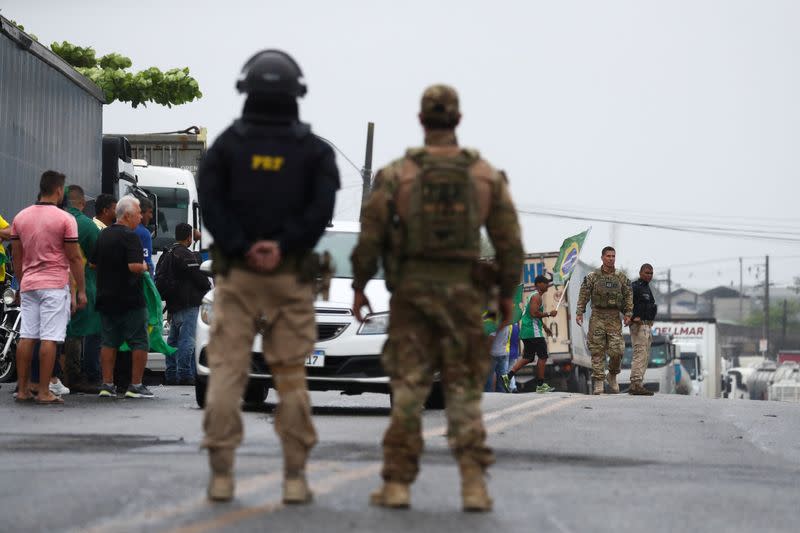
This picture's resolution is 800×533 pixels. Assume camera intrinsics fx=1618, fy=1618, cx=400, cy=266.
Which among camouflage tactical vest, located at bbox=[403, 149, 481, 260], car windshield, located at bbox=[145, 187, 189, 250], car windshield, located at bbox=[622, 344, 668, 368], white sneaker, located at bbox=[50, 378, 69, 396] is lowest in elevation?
car windshield, located at bbox=[622, 344, 668, 368]

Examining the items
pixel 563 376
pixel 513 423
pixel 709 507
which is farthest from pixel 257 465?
pixel 563 376

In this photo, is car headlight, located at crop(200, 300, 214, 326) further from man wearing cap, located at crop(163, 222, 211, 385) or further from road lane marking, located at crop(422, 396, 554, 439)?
man wearing cap, located at crop(163, 222, 211, 385)

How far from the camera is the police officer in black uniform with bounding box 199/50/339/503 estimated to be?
695cm

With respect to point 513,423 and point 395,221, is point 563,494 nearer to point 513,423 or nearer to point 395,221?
point 395,221

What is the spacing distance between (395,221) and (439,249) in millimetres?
262

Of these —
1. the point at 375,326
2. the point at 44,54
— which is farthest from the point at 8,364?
the point at 375,326

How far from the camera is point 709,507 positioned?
24.7 ft

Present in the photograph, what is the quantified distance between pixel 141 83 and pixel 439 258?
4557 cm

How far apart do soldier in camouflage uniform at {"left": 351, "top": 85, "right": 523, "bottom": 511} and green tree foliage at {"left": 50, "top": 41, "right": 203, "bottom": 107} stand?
148ft

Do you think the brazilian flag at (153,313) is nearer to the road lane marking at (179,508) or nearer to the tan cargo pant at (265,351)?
the road lane marking at (179,508)

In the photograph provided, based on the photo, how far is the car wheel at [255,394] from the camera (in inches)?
535

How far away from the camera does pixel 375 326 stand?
13.2 meters

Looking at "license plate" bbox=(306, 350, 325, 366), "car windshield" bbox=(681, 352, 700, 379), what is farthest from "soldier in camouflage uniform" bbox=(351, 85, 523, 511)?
"car windshield" bbox=(681, 352, 700, 379)

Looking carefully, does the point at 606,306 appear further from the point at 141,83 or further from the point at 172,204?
the point at 141,83
